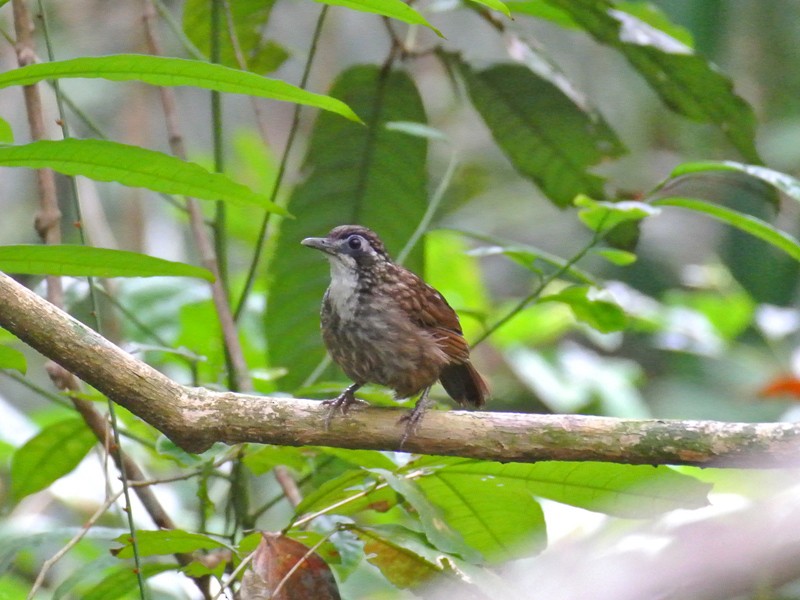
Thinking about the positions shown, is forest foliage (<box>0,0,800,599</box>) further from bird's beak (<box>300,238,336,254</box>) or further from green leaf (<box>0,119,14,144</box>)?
bird's beak (<box>300,238,336,254</box>)

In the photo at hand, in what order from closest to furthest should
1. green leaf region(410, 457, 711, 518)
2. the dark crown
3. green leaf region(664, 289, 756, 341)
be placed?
green leaf region(410, 457, 711, 518), the dark crown, green leaf region(664, 289, 756, 341)

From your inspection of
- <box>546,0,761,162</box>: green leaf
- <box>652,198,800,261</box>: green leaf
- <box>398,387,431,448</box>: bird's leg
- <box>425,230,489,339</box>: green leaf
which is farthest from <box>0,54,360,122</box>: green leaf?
<box>425,230,489,339</box>: green leaf

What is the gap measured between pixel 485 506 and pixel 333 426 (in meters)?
0.38

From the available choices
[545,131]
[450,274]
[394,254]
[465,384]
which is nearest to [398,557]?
[465,384]

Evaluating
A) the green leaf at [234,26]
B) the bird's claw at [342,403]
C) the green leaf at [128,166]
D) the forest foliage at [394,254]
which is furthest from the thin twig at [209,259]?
the green leaf at [128,166]

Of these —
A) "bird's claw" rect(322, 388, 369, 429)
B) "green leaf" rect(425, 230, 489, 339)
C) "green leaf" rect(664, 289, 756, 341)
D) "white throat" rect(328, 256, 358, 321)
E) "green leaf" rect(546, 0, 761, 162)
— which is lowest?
"bird's claw" rect(322, 388, 369, 429)

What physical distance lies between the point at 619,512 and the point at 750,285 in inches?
143

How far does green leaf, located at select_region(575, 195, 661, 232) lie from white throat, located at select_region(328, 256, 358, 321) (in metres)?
0.74

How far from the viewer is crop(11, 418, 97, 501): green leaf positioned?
282 cm

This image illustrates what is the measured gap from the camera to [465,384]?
11.0 ft

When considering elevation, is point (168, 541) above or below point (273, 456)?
below

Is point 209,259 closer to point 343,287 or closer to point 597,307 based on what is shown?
point 343,287

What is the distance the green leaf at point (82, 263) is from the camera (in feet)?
6.79

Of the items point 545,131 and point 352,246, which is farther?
point 545,131
